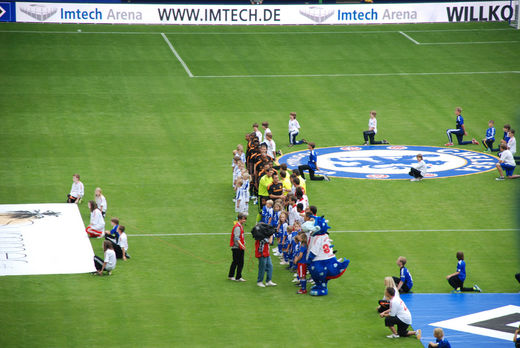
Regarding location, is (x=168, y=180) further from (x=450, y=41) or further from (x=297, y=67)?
(x=450, y=41)

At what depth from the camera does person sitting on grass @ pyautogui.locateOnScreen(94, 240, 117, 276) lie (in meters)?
Result: 22.9

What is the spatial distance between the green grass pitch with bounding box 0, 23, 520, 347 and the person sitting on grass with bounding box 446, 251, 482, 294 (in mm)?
519

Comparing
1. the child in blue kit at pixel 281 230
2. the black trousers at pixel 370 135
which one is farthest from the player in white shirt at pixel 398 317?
the black trousers at pixel 370 135

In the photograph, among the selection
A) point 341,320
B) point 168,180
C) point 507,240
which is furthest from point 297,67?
point 341,320

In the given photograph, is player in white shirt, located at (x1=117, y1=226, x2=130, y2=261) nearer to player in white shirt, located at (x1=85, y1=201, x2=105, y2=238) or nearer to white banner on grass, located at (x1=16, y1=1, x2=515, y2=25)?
player in white shirt, located at (x1=85, y1=201, x2=105, y2=238)

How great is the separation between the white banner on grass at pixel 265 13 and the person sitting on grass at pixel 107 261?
33868 millimetres

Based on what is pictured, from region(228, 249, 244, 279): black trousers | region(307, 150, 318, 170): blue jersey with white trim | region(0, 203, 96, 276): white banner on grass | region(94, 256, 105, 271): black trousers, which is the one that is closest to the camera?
region(228, 249, 244, 279): black trousers

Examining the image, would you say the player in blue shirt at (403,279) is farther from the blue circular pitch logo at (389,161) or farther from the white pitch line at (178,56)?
the white pitch line at (178,56)

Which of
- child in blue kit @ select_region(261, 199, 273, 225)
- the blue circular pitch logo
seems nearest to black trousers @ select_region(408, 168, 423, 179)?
the blue circular pitch logo

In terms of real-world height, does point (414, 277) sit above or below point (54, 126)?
below

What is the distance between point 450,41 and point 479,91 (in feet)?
30.8

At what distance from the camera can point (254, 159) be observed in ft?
97.9

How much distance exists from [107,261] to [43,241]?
3518mm

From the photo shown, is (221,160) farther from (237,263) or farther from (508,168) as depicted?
(237,263)
